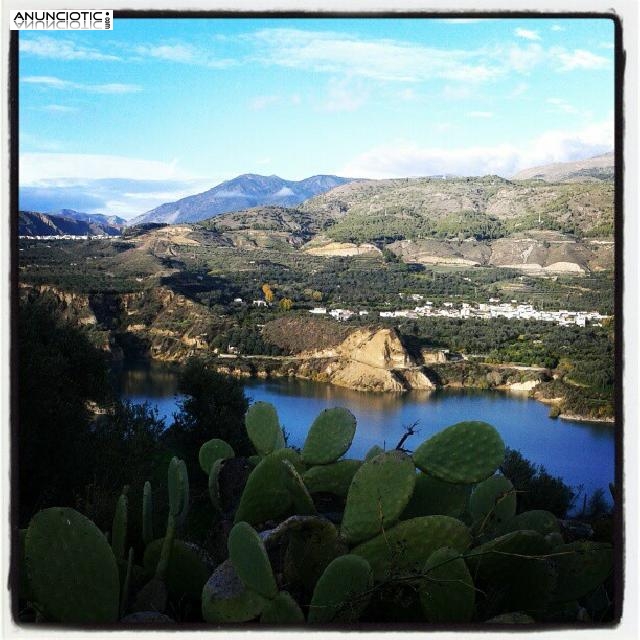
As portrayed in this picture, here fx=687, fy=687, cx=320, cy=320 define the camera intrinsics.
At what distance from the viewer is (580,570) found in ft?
3.83

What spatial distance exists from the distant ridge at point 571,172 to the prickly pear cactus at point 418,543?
47.2 ft

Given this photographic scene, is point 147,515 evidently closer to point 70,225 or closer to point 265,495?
point 265,495

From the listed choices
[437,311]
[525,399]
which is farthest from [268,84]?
[525,399]

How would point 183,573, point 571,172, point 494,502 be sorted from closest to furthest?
point 183,573 < point 494,502 < point 571,172

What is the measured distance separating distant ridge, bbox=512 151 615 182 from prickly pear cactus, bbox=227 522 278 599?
47.9 ft

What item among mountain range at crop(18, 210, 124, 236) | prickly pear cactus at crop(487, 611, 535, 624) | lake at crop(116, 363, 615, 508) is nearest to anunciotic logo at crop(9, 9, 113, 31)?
prickly pear cactus at crop(487, 611, 535, 624)

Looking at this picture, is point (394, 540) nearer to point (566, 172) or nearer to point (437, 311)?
point (437, 311)

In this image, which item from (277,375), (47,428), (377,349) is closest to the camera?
(47,428)

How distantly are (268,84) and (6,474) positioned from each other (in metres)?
9.84

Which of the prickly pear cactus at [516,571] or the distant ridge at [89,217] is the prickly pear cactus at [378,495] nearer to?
the prickly pear cactus at [516,571]

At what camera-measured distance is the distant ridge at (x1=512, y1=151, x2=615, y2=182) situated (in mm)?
15623

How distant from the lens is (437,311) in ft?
42.5

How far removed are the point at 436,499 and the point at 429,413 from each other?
8.28 metres

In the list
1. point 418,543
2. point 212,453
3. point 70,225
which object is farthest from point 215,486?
point 70,225
